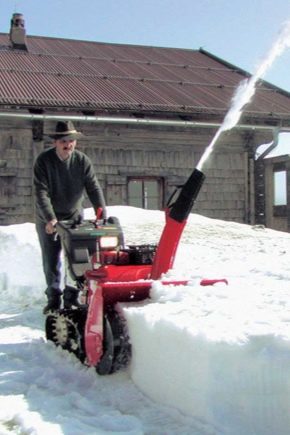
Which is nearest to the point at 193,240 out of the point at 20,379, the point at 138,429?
the point at 20,379

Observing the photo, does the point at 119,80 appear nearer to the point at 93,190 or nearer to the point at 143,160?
the point at 143,160

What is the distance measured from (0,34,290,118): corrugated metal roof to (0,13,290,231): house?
0.03 meters

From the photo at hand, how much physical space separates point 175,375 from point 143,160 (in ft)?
34.3

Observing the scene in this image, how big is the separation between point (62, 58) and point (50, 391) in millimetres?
13066

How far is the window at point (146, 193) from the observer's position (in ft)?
43.8

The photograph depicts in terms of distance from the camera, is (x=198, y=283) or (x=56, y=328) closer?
(x=198, y=283)

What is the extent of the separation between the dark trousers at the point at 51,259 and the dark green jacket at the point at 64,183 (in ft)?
0.52

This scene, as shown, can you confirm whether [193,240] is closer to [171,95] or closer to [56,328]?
[56,328]

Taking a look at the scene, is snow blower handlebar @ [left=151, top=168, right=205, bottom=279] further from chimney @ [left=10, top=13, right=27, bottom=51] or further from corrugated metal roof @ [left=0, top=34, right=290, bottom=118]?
chimney @ [left=10, top=13, right=27, bottom=51]

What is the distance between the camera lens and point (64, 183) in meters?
5.01

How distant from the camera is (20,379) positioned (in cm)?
357

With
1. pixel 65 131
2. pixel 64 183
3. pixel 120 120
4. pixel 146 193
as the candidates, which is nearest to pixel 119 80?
pixel 120 120

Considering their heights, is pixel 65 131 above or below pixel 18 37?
below

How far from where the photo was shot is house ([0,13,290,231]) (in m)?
12.1
